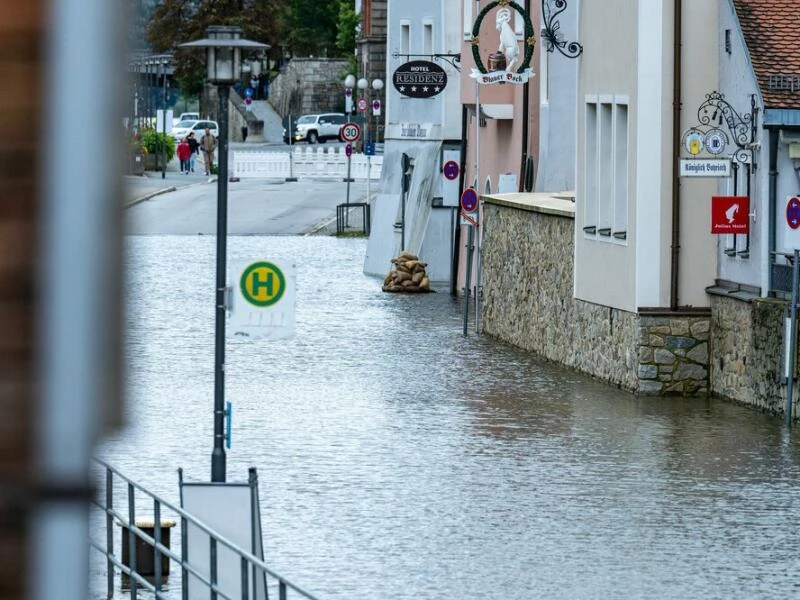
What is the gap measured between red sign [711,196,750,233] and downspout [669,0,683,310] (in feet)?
4.41

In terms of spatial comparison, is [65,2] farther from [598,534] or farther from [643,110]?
[643,110]

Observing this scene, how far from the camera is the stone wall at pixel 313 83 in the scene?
109 m

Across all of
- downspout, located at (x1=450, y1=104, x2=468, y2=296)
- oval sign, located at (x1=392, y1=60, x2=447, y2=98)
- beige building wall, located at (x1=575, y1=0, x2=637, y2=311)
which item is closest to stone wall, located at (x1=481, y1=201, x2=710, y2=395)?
beige building wall, located at (x1=575, y1=0, x2=637, y2=311)

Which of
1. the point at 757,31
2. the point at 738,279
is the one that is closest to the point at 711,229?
the point at 738,279

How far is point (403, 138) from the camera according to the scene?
4588 centimetres

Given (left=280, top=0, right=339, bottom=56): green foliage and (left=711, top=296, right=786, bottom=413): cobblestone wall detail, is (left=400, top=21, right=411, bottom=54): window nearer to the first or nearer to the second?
(left=711, top=296, right=786, bottom=413): cobblestone wall detail

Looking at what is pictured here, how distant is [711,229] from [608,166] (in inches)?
131

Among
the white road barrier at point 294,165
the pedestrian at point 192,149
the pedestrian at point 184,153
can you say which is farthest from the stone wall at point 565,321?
the pedestrian at point 192,149

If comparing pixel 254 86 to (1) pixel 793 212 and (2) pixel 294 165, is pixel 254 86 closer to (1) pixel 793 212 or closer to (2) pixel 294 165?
(2) pixel 294 165

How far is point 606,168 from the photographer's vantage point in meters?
26.0

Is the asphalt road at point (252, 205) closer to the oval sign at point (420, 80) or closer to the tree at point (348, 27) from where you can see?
the oval sign at point (420, 80)

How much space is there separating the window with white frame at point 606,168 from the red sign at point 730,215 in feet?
7.78

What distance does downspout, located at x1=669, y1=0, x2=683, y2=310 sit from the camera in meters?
23.5

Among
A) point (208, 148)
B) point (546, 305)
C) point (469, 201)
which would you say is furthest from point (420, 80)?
point (208, 148)
